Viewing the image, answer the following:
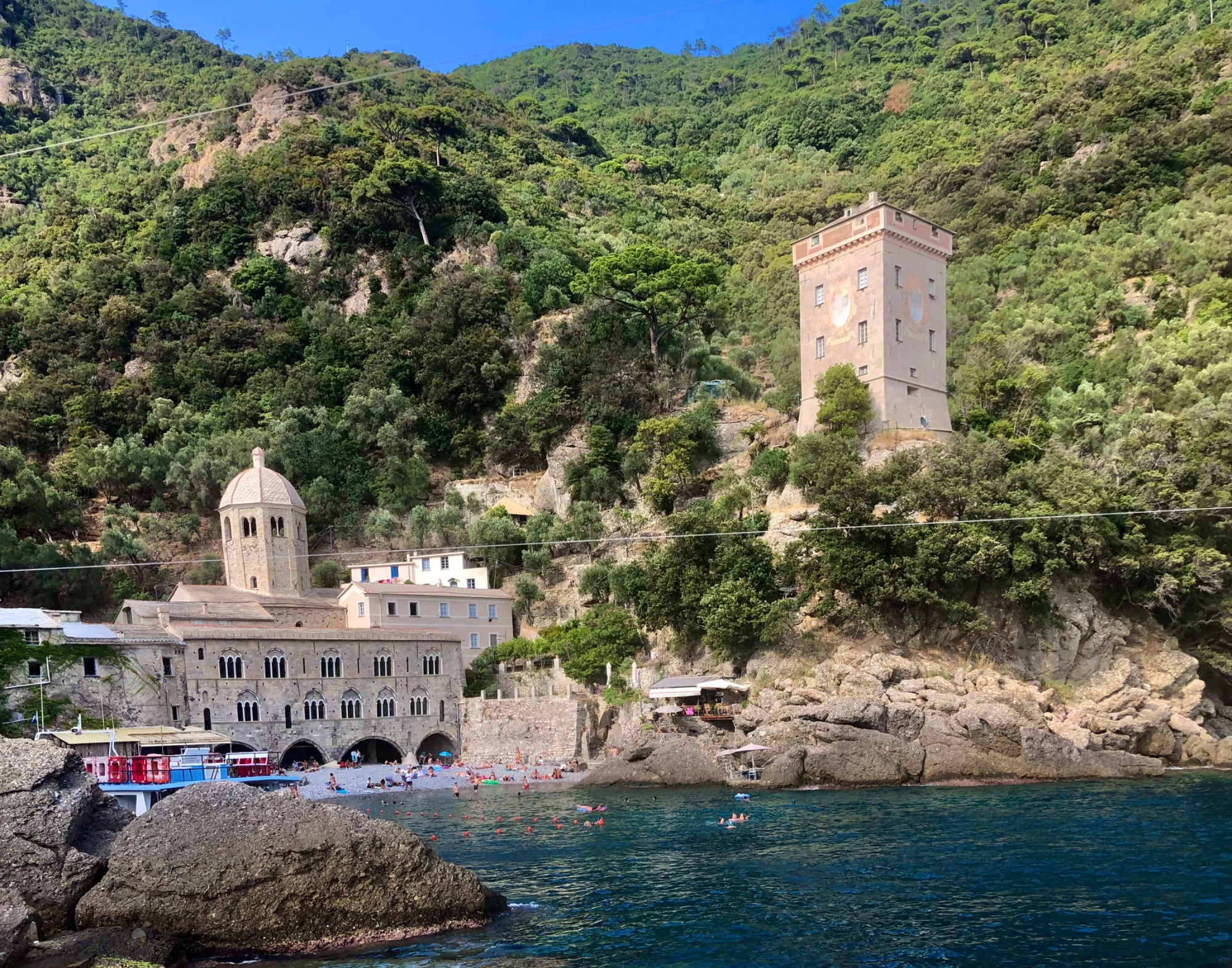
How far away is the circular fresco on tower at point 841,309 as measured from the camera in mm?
49812

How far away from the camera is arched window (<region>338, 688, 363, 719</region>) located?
46844mm

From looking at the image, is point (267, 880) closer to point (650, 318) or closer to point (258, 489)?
point (258, 489)

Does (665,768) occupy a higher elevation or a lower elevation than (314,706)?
lower

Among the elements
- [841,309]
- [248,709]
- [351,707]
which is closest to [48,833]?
[248,709]

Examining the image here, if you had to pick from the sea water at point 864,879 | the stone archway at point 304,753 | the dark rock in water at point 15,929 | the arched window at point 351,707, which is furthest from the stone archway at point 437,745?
the dark rock in water at point 15,929

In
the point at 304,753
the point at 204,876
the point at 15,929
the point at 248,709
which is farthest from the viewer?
the point at 304,753

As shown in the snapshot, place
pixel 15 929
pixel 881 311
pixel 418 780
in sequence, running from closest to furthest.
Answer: pixel 15 929, pixel 418 780, pixel 881 311

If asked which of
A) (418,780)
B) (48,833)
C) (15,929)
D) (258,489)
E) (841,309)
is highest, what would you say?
(841,309)

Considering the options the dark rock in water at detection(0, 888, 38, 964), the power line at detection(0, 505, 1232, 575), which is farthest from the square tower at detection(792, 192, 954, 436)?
the dark rock in water at detection(0, 888, 38, 964)

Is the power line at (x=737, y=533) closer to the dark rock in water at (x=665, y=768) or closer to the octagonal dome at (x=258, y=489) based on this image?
the octagonal dome at (x=258, y=489)

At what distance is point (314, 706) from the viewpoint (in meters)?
45.9

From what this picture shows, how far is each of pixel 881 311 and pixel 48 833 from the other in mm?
39967

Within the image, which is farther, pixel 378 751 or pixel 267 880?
pixel 378 751

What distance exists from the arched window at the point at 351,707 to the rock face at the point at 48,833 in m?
28.1
